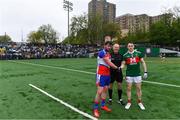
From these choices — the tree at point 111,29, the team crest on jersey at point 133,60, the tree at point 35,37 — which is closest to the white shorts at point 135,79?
the team crest on jersey at point 133,60

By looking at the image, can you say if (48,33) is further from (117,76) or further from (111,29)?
(117,76)

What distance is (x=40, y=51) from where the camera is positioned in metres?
48.1

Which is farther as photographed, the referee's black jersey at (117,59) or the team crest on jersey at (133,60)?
the referee's black jersey at (117,59)

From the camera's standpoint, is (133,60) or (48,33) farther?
(48,33)

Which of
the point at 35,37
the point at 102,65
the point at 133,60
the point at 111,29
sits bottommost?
the point at 102,65

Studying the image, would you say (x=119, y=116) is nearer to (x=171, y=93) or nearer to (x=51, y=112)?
(x=51, y=112)

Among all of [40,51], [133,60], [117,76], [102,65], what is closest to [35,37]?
[40,51]

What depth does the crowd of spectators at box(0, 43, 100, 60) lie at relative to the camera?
1740 inches

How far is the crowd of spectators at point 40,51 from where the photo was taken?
145ft

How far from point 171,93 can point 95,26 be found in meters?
79.9

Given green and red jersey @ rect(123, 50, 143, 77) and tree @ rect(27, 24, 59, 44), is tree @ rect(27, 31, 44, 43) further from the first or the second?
green and red jersey @ rect(123, 50, 143, 77)

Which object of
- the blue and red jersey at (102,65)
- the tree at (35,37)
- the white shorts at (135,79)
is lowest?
the white shorts at (135,79)

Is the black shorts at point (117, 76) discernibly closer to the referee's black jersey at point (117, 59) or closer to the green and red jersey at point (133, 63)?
the referee's black jersey at point (117, 59)

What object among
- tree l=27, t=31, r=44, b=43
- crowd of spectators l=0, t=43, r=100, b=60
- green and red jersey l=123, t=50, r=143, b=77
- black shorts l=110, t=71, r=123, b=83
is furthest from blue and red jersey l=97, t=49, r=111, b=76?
tree l=27, t=31, r=44, b=43
